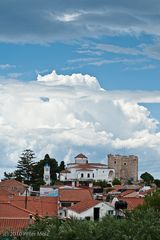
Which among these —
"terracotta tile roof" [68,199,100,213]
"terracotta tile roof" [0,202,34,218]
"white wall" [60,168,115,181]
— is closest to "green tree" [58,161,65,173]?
"white wall" [60,168,115,181]

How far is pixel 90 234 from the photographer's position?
1800 cm

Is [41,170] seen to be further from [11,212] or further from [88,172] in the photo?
[11,212]

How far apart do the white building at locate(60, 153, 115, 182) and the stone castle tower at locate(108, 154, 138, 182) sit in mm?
16263

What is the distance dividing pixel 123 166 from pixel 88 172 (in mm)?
29129

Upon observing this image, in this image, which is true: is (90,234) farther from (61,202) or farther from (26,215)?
(61,202)

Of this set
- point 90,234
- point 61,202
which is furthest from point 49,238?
point 61,202

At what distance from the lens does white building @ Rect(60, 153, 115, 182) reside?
537 ft

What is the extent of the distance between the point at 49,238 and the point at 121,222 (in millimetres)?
2101

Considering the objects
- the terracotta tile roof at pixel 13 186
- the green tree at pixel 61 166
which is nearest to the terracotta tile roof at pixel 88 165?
the green tree at pixel 61 166

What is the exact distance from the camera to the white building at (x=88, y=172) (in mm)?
163750

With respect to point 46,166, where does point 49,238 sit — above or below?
below

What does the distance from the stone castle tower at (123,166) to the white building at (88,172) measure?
53.4ft

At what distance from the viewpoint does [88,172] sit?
169 metres

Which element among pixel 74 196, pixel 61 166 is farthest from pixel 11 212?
pixel 61 166
